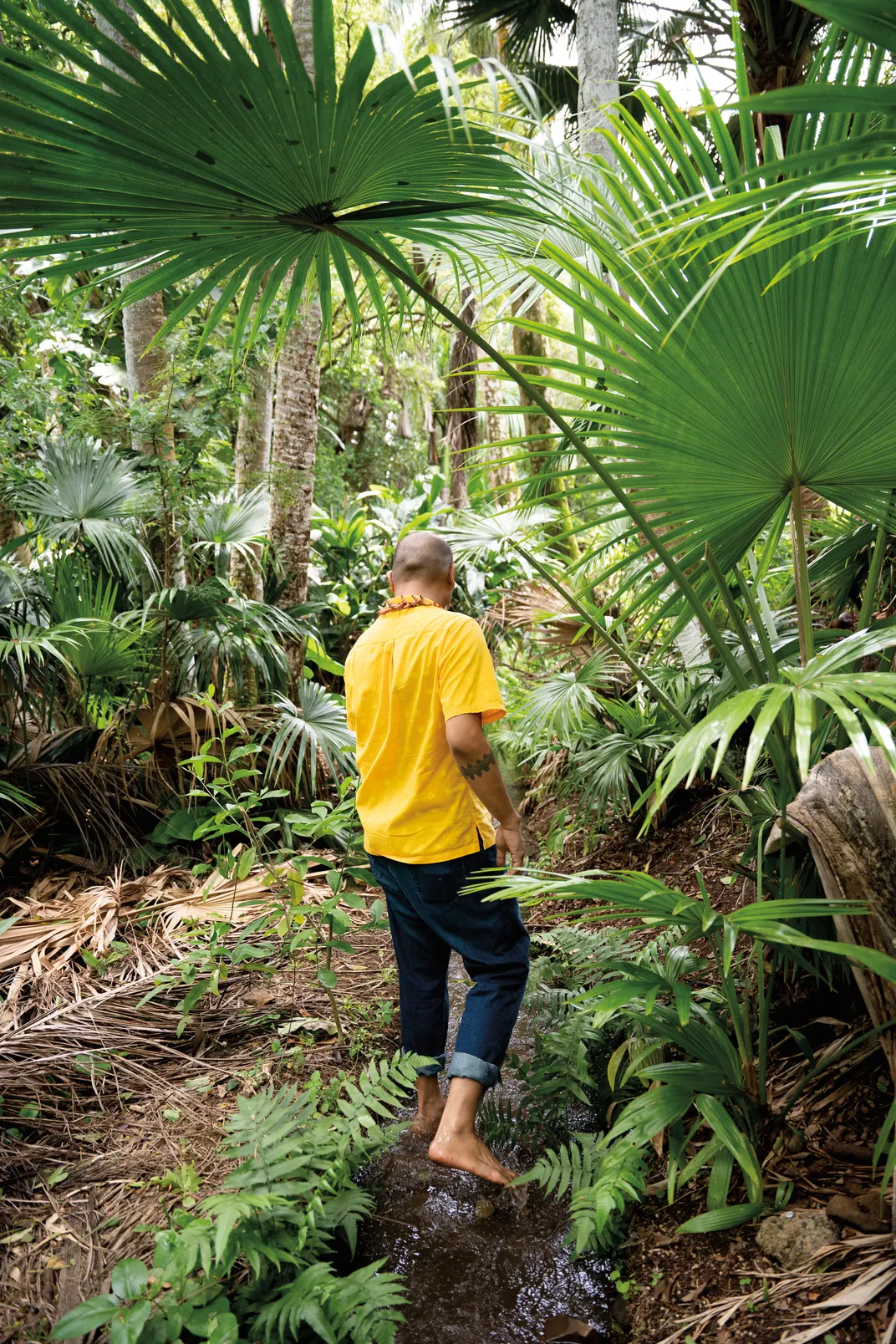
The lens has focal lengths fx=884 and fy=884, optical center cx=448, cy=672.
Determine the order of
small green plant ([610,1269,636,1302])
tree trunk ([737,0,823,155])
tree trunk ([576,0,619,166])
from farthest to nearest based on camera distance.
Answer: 1. tree trunk ([576,0,619,166])
2. tree trunk ([737,0,823,155])
3. small green plant ([610,1269,636,1302])

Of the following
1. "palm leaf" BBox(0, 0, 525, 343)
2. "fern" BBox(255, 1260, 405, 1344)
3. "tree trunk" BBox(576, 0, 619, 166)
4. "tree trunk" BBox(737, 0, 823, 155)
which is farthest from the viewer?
"tree trunk" BBox(576, 0, 619, 166)

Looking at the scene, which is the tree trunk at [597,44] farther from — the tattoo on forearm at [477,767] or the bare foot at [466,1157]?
the bare foot at [466,1157]

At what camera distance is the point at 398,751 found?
2549 mm

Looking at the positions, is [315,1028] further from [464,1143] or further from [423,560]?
[423,560]

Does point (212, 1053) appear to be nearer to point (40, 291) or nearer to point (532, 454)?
point (532, 454)

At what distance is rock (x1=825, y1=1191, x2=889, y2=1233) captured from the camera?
5.52 feet

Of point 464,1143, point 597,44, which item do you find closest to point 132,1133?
point 464,1143

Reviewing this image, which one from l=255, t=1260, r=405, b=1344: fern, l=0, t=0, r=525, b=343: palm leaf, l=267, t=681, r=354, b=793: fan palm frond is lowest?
l=255, t=1260, r=405, b=1344: fern

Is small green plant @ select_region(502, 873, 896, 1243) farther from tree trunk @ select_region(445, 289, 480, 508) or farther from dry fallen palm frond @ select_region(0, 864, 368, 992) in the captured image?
tree trunk @ select_region(445, 289, 480, 508)

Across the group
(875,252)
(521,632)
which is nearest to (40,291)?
(521,632)

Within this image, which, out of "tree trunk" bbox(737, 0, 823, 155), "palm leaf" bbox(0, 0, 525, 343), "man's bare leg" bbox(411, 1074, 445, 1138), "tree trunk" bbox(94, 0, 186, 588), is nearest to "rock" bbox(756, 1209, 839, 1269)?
"man's bare leg" bbox(411, 1074, 445, 1138)

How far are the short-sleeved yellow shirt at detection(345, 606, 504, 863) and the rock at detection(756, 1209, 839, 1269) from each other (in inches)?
43.6

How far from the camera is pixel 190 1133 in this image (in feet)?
7.95

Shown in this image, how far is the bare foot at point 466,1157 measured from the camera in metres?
2.25
